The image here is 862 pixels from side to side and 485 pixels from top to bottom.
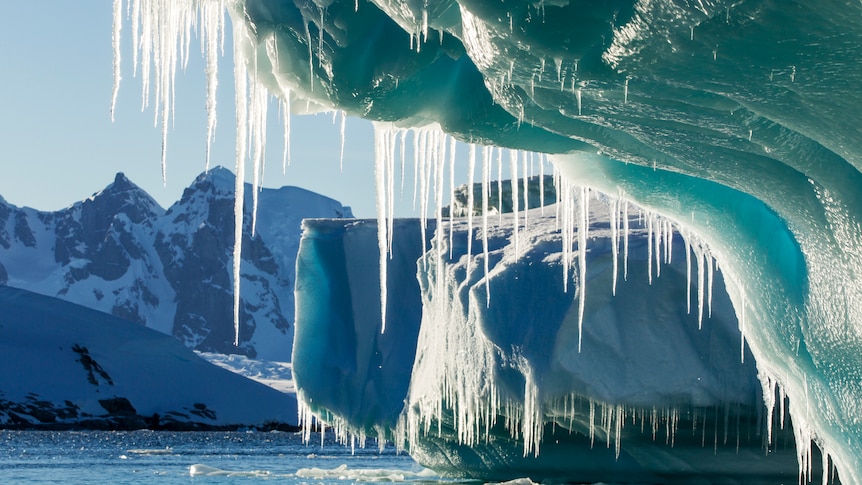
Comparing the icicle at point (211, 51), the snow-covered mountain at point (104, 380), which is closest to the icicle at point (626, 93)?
the icicle at point (211, 51)

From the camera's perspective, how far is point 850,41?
266 cm

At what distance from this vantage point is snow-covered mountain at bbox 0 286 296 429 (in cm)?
6688

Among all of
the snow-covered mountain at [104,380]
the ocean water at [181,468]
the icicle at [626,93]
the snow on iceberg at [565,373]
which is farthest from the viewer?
the snow-covered mountain at [104,380]

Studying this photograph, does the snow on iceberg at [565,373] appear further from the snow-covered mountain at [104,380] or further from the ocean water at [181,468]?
the snow-covered mountain at [104,380]

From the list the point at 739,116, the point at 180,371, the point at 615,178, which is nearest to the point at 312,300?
the point at 615,178

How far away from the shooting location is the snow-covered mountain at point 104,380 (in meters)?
66.9

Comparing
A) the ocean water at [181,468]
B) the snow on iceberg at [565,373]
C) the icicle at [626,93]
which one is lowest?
the ocean water at [181,468]

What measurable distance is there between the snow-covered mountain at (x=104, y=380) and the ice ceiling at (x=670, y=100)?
67.4 metres

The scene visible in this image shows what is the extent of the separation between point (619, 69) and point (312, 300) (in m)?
Result: 13.3

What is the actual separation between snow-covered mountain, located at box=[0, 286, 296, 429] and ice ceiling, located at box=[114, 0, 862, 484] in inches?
2654

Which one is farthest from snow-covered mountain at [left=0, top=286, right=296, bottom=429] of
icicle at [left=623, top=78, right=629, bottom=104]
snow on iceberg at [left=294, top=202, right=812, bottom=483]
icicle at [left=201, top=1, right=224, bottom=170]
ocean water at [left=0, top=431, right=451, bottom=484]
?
icicle at [left=623, top=78, right=629, bottom=104]

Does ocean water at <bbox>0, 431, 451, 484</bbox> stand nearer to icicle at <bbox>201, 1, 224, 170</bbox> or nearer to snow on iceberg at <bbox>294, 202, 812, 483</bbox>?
snow on iceberg at <bbox>294, 202, 812, 483</bbox>

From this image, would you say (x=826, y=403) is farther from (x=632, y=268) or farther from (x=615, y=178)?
(x=632, y=268)

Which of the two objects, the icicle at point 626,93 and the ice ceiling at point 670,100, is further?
the icicle at point 626,93
